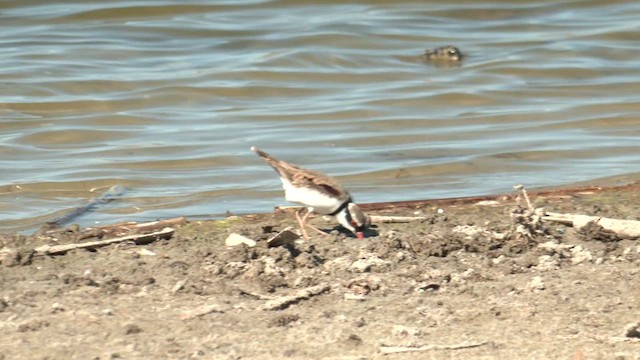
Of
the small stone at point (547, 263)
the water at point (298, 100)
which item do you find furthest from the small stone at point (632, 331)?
the water at point (298, 100)

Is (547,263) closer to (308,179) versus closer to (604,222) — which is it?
(604,222)

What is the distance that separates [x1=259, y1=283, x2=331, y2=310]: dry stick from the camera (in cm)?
477

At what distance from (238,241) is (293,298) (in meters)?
0.85

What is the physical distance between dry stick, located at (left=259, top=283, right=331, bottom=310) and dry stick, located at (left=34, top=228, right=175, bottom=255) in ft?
3.67

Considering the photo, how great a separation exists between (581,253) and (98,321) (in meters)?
2.21

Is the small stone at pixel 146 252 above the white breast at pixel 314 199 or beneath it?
beneath

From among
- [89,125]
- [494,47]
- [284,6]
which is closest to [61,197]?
[89,125]

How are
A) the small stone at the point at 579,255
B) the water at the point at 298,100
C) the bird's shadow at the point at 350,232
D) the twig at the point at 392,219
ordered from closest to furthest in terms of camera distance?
1. the small stone at the point at 579,255
2. the bird's shadow at the point at 350,232
3. the twig at the point at 392,219
4. the water at the point at 298,100

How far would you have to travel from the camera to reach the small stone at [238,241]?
18.3 feet

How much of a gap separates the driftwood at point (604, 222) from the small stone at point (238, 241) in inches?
58.2

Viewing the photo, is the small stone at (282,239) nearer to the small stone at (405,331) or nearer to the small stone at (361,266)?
the small stone at (361,266)

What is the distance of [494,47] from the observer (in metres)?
13.4

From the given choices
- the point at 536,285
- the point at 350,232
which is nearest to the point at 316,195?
the point at 350,232

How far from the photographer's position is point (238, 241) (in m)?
5.64
